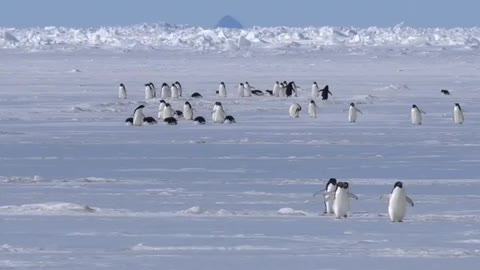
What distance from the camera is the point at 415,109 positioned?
18.4m

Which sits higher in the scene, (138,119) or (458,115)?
(458,115)

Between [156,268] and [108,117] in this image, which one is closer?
[156,268]

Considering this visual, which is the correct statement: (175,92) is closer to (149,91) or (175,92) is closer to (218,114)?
(149,91)

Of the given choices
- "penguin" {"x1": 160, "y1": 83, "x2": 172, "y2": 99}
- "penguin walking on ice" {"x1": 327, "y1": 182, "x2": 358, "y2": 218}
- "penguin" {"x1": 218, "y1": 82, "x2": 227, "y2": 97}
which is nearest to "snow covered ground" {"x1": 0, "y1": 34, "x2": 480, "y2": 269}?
"penguin walking on ice" {"x1": 327, "y1": 182, "x2": 358, "y2": 218}

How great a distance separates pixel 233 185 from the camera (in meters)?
11.1

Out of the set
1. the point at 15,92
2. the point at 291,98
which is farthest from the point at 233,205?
the point at 15,92

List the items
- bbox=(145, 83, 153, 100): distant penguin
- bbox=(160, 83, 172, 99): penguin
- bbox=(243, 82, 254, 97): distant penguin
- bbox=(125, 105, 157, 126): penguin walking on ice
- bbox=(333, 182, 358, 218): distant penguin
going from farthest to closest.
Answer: bbox=(243, 82, 254, 97): distant penguin → bbox=(160, 83, 172, 99): penguin → bbox=(145, 83, 153, 100): distant penguin → bbox=(125, 105, 157, 126): penguin walking on ice → bbox=(333, 182, 358, 218): distant penguin

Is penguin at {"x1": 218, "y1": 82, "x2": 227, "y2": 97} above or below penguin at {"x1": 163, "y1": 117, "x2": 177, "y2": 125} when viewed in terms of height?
above

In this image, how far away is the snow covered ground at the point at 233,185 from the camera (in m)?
7.29

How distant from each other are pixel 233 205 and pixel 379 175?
8.54 ft

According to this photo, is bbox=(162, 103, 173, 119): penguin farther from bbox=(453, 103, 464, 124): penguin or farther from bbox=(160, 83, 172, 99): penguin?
bbox=(160, 83, 172, 99): penguin

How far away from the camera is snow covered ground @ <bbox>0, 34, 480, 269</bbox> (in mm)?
7293

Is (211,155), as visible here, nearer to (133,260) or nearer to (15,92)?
(133,260)

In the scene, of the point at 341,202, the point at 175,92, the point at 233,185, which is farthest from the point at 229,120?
the point at 341,202
